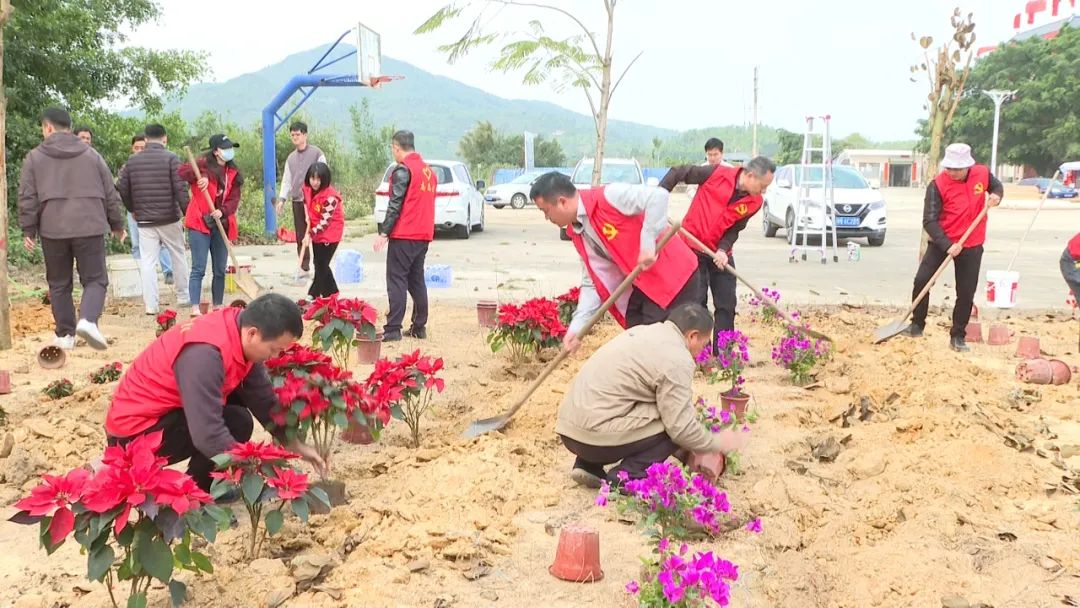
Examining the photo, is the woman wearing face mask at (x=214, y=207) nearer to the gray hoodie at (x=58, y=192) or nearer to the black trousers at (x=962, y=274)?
the gray hoodie at (x=58, y=192)

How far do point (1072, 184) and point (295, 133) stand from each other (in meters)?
43.1

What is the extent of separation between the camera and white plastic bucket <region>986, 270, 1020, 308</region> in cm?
950

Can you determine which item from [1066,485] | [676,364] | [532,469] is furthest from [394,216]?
[1066,485]

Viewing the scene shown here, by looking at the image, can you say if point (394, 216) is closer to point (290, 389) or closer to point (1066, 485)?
point (290, 389)

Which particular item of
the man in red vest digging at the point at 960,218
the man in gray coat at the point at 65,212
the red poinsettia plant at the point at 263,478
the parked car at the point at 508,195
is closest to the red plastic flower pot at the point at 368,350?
the man in gray coat at the point at 65,212

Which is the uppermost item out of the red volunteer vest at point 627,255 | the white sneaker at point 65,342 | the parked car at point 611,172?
the parked car at point 611,172

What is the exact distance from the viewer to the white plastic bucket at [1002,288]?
9500 millimetres

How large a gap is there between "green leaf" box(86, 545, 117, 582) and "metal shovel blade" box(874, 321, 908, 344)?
6279 millimetres

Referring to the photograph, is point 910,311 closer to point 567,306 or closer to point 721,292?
point 721,292

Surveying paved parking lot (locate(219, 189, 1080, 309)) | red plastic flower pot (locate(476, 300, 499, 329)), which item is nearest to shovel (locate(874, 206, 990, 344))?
paved parking lot (locate(219, 189, 1080, 309))

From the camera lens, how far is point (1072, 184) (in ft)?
139

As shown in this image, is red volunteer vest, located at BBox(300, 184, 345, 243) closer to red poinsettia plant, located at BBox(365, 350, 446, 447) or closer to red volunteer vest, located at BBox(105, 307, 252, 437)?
red poinsettia plant, located at BBox(365, 350, 446, 447)

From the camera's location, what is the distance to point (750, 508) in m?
4.08

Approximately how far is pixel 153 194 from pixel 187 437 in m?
5.22
